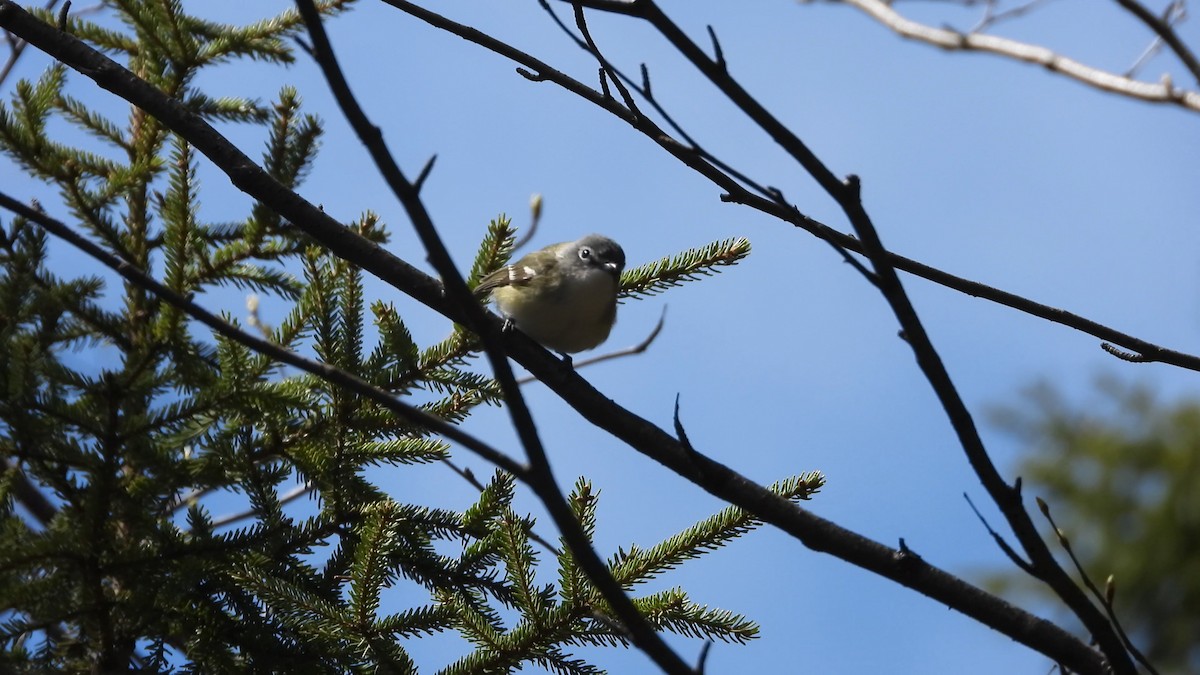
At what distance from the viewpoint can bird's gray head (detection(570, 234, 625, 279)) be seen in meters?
4.73

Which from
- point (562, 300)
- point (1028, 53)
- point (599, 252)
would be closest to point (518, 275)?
point (562, 300)

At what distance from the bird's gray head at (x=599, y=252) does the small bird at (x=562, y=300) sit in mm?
12

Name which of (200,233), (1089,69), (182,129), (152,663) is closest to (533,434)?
(1089,69)

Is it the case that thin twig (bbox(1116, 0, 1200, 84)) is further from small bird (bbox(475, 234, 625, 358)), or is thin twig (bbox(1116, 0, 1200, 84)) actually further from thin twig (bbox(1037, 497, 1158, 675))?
small bird (bbox(475, 234, 625, 358))

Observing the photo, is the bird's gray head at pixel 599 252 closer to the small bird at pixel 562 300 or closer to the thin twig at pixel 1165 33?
the small bird at pixel 562 300

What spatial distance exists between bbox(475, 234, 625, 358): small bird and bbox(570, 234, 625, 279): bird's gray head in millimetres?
12

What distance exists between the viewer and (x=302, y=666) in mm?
2848

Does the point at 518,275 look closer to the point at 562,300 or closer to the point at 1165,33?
the point at 562,300

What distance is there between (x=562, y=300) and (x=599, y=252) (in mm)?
504

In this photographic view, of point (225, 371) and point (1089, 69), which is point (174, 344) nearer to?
point (225, 371)

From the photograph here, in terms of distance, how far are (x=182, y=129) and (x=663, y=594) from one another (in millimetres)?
1705

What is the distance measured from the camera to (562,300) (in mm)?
4449

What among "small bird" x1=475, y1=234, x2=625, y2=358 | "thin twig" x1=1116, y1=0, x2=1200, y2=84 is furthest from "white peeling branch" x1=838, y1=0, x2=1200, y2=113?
"small bird" x1=475, y1=234, x2=625, y2=358

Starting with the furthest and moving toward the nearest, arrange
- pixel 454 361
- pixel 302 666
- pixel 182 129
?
1. pixel 454 361
2. pixel 302 666
3. pixel 182 129
